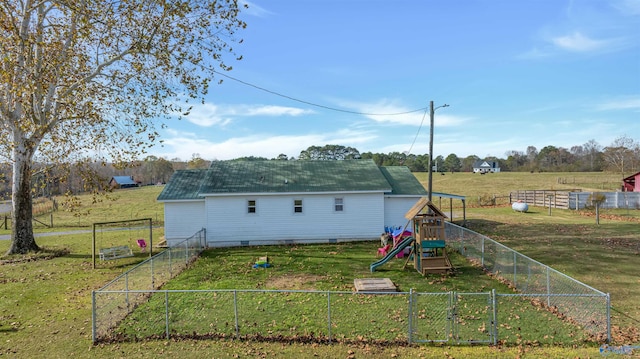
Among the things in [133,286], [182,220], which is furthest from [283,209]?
[133,286]

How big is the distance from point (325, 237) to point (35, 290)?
569 inches

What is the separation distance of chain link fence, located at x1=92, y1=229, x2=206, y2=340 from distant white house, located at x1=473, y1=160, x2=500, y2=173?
116938mm

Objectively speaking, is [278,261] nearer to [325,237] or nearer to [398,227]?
[325,237]

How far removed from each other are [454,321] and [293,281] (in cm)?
677

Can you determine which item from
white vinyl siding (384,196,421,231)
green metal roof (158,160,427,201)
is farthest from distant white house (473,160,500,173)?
white vinyl siding (384,196,421,231)

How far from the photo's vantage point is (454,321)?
8781mm

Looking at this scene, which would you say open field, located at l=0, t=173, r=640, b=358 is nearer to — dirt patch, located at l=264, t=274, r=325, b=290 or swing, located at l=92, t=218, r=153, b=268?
swing, located at l=92, t=218, r=153, b=268

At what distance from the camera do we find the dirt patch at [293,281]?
13141 millimetres

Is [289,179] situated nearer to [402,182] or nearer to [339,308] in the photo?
[402,182]

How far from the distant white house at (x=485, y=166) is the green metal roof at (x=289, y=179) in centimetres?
10345

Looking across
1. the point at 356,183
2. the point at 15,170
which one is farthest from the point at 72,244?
the point at 356,183

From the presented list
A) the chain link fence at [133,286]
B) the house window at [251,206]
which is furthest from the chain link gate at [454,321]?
the house window at [251,206]

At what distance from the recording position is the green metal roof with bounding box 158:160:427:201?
2262 cm

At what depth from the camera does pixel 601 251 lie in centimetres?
1800
